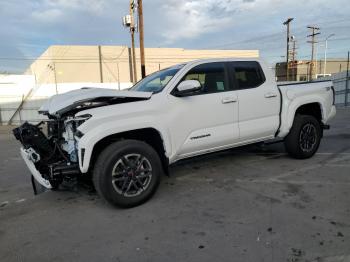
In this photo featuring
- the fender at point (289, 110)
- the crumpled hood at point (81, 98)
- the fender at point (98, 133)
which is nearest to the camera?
the fender at point (98, 133)

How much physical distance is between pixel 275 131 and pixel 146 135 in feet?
8.10

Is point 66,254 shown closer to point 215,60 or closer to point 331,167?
point 215,60

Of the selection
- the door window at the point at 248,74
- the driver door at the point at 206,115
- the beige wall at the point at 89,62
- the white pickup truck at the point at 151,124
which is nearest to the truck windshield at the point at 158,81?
the white pickup truck at the point at 151,124

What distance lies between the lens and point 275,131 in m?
5.73

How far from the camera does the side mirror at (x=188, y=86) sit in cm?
442

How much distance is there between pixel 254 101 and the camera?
531 cm

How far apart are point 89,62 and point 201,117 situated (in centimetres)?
3996

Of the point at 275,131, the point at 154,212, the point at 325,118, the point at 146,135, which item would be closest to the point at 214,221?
the point at 154,212

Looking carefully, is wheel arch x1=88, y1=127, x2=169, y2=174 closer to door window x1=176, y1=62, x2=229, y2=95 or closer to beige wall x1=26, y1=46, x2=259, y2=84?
door window x1=176, y1=62, x2=229, y2=95

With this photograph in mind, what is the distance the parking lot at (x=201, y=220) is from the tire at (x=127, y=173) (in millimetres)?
194

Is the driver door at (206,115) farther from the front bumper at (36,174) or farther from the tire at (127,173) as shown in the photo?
the front bumper at (36,174)

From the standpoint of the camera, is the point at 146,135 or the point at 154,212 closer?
the point at 154,212

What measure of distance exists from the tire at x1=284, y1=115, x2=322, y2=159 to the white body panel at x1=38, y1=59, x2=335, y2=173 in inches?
10.2

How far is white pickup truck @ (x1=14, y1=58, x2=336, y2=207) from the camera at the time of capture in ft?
13.2
